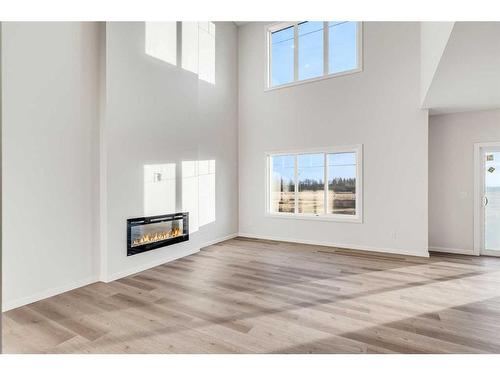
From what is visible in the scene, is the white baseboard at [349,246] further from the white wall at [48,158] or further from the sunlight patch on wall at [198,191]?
the white wall at [48,158]

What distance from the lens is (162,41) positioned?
441 cm

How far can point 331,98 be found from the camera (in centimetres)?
546

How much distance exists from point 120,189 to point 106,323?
71.3 inches

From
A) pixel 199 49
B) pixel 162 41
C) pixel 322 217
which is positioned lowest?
pixel 322 217

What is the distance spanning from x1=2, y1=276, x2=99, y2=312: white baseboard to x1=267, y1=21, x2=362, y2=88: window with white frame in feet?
17.0

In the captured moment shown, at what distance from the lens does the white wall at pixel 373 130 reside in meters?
4.75

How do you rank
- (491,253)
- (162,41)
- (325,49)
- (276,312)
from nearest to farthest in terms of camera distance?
(276,312)
(162,41)
(491,253)
(325,49)

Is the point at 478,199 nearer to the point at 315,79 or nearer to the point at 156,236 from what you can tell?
the point at 315,79

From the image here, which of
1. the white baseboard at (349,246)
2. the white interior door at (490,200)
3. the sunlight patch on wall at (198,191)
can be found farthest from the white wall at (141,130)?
the white interior door at (490,200)

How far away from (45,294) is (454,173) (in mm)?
6549

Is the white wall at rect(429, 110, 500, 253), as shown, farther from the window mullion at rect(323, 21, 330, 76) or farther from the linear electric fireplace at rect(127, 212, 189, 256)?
the linear electric fireplace at rect(127, 212, 189, 256)

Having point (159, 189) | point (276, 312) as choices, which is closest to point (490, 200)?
point (276, 312)
